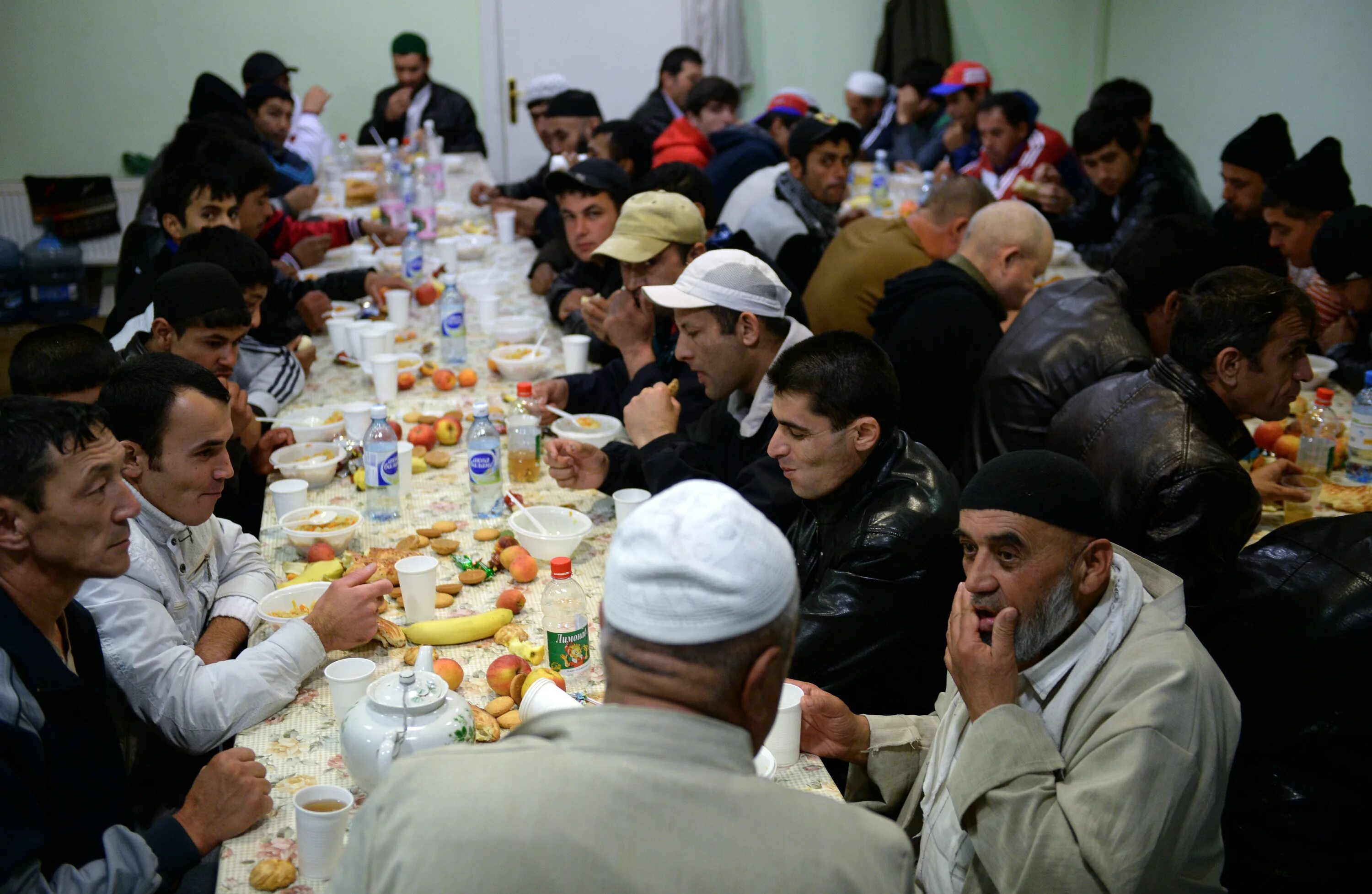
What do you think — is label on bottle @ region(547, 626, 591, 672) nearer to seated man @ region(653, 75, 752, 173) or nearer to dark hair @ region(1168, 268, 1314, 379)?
dark hair @ region(1168, 268, 1314, 379)

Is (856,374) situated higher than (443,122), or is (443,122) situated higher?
(443,122)

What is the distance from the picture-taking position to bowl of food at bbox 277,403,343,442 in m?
3.61

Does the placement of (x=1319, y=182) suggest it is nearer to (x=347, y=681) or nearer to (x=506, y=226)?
(x=506, y=226)

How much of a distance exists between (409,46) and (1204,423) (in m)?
8.02

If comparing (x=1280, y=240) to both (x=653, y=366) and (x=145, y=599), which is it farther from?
(x=145, y=599)

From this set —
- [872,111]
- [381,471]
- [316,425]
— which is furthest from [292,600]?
[872,111]

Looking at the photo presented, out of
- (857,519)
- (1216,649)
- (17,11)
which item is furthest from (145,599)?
(17,11)

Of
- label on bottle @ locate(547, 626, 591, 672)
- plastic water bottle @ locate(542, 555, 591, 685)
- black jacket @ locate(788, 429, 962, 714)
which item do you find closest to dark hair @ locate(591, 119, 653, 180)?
black jacket @ locate(788, 429, 962, 714)

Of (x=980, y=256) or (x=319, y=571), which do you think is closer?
(x=319, y=571)

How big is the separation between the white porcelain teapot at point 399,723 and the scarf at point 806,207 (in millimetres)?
3941

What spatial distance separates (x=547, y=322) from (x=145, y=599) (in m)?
3.11

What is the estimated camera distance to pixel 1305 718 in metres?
2.31

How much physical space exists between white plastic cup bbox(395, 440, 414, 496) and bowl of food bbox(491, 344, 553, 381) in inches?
41.3

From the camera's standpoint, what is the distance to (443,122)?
9258 mm
